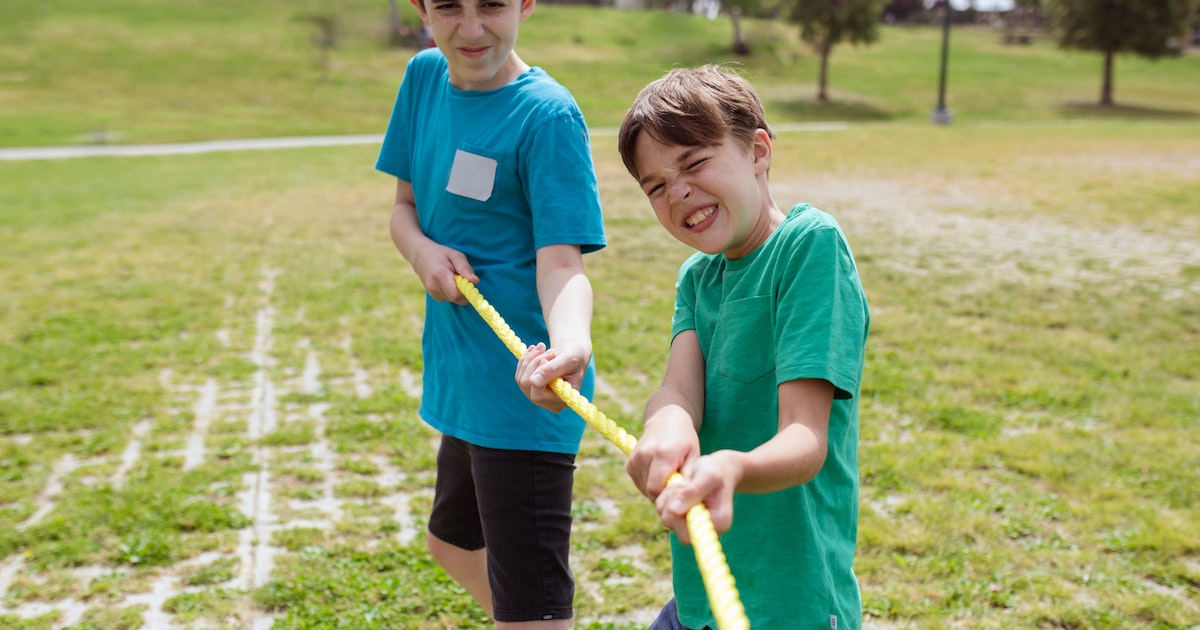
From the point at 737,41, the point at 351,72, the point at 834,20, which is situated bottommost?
the point at 351,72

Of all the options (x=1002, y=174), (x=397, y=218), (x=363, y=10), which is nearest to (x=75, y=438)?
(x=397, y=218)

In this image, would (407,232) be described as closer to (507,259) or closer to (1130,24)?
(507,259)

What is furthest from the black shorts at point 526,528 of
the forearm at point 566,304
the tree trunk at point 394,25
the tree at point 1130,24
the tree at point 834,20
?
the tree trunk at point 394,25

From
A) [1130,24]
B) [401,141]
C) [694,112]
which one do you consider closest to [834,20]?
[1130,24]

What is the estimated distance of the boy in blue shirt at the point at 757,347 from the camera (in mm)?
1527

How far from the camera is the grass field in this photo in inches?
135

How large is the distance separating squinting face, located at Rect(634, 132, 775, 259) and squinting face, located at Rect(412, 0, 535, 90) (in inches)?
24.0

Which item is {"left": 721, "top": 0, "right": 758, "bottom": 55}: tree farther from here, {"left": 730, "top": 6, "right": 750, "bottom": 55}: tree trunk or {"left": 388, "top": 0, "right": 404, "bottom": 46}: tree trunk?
{"left": 388, "top": 0, "right": 404, "bottom": 46}: tree trunk

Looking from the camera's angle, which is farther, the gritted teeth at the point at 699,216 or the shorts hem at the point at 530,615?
the shorts hem at the point at 530,615

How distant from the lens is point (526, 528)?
2.17 meters

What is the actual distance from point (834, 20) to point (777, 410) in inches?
1500

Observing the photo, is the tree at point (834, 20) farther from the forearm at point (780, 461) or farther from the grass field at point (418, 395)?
the forearm at point (780, 461)

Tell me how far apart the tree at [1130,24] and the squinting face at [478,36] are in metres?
41.0

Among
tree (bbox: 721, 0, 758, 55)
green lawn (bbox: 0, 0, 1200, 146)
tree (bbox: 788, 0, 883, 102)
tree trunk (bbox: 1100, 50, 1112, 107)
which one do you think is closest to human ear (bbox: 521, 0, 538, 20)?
green lawn (bbox: 0, 0, 1200, 146)
